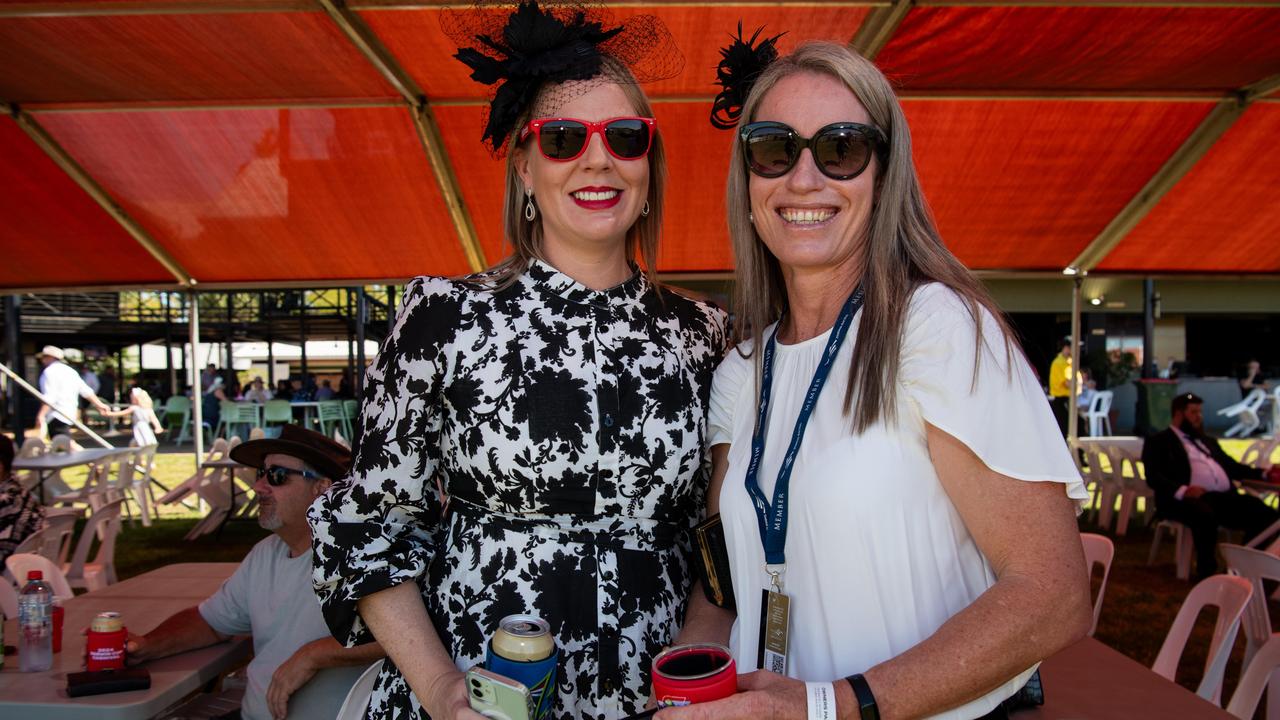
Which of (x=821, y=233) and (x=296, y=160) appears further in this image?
(x=296, y=160)

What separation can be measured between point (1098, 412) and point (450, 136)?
654 inches

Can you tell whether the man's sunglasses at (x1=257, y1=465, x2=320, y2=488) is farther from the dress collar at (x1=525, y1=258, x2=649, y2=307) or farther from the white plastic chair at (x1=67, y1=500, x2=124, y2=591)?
the white plastic chair at (x1=67, y1=500, x2=124, y2=591)

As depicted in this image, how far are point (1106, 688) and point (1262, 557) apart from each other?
184 cm

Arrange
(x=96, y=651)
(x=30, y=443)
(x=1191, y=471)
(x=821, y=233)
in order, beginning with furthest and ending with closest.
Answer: (x=30, y=443) < (x=1191, y=471) < (x=96, y=651) < (x=821, y=233)

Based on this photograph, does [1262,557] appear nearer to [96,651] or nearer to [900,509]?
[900,509]

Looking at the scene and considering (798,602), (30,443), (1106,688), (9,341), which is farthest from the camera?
(9,341)

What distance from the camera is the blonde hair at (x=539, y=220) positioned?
188cm

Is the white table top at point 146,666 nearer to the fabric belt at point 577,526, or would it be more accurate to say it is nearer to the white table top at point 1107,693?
the fabric belt at point 577,526

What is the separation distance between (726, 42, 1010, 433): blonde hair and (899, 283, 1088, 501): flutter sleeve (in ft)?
0.06

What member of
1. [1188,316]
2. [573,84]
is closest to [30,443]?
[573,84]

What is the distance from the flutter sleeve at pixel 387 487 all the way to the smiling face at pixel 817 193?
651mm

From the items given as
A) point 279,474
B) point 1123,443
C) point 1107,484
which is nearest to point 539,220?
point 279,474

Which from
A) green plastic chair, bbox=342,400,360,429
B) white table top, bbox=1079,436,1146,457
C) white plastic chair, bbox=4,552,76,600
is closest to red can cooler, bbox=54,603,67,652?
white plastic chair, bbox=4,552,76,600

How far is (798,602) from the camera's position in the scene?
1471 millimetres
